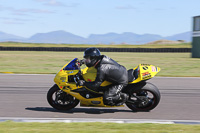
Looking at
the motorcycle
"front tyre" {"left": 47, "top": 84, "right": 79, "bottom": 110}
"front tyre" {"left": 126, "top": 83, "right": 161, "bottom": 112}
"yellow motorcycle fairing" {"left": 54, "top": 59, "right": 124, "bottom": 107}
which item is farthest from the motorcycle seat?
"front tyre" {"left": 47, "top": 84, "right": 79, "bottom": 110}

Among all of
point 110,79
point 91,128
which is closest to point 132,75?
point 110,79

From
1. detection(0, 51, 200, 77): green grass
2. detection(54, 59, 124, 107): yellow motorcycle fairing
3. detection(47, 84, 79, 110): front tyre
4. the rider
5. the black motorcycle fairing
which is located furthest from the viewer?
detection(0, 51, 200, 77): green grass

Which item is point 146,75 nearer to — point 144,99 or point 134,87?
point 134,87

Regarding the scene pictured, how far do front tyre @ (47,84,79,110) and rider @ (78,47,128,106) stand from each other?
0.61 m

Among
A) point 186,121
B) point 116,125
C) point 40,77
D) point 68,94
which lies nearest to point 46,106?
point 68,94

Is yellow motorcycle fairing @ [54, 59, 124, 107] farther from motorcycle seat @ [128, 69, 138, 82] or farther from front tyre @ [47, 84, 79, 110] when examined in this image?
motorcycle seat @ [128, 69, 138, 82]

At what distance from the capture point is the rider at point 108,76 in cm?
723

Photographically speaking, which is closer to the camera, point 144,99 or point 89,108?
point 144,99

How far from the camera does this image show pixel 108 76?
734 cm

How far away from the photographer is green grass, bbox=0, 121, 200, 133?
5.57 metres

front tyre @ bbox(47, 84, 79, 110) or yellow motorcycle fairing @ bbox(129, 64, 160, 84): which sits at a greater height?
yellow motorcycle fairing @ bbox(129, 64, 160, 84)

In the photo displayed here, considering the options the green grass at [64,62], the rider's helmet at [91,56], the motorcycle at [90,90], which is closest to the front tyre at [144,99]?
the motorcycle at [90,90]

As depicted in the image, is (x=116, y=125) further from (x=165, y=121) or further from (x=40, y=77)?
(x=40, y=77)

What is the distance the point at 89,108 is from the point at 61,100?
74 cm
